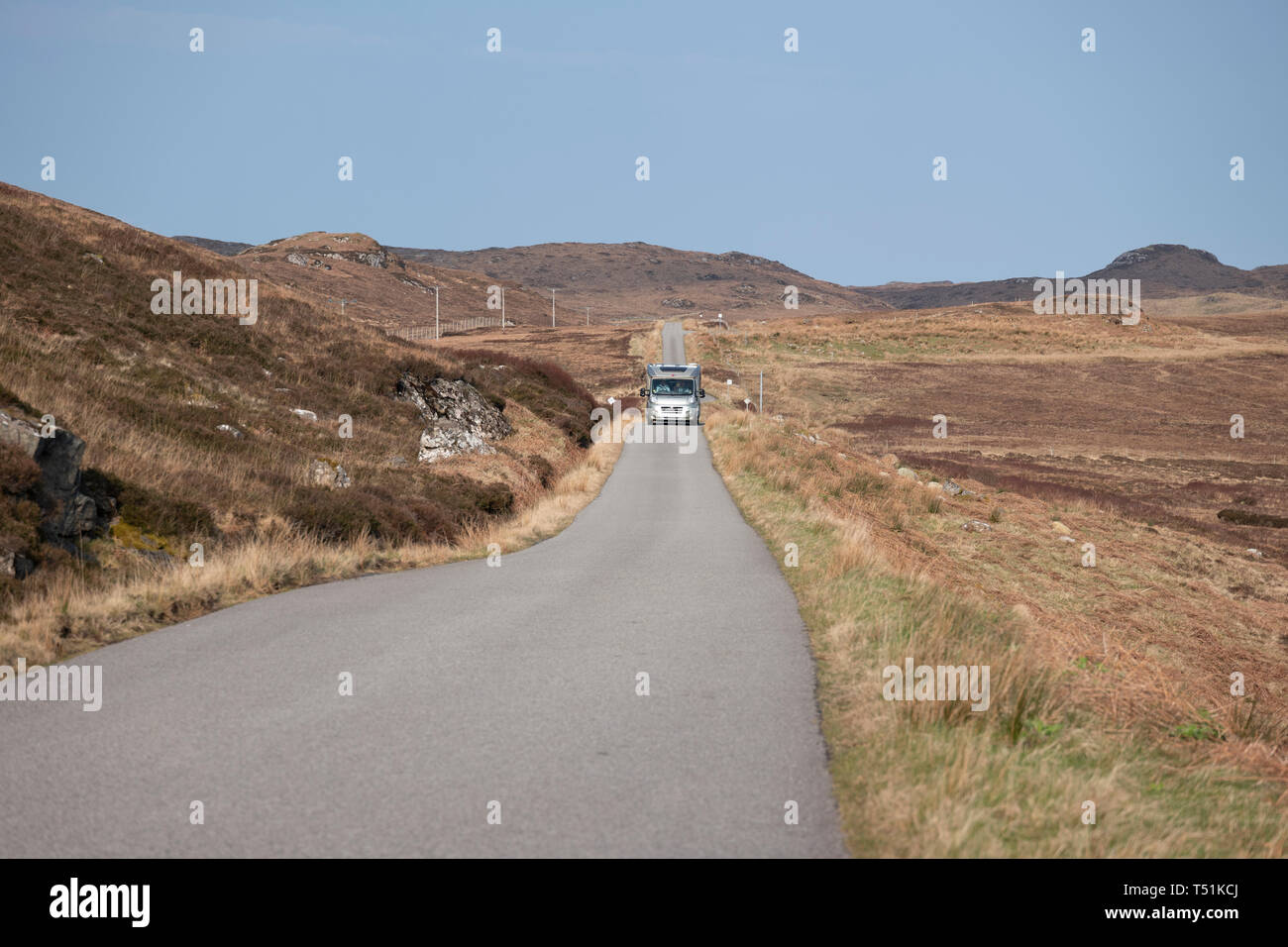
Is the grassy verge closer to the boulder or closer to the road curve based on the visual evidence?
the road curve

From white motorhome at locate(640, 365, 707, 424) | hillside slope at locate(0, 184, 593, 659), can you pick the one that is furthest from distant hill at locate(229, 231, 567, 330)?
hillside slope at locate(0, 184, 593, 659)

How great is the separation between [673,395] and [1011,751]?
121ft

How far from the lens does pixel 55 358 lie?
62.6 ft

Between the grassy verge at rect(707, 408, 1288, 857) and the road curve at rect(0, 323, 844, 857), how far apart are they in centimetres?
36

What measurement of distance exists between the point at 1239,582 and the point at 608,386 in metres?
50.0

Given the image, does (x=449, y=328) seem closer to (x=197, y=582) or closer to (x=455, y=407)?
(x=455, y=407)

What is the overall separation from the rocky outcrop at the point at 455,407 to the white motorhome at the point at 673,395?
35.0ft

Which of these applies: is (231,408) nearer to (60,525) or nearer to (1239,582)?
(60,525)

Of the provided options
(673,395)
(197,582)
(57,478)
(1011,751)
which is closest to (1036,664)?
(1011,751)

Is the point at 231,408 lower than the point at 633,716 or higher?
higher

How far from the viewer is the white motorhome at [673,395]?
42.3 metres

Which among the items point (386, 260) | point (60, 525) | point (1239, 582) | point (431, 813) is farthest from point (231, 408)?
point (386, 260)

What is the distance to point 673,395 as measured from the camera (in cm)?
4228
